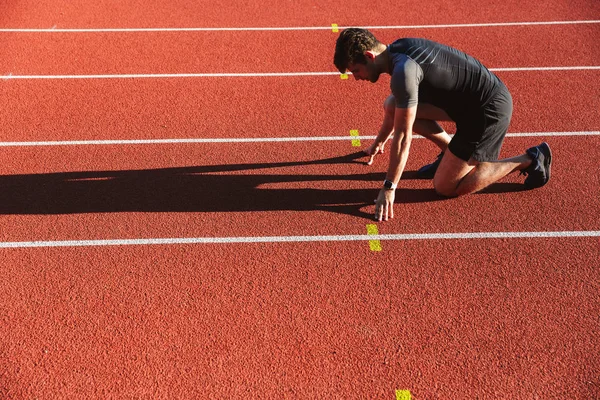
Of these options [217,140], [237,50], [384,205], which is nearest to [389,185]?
[384,205]

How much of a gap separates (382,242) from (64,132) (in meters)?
3.37

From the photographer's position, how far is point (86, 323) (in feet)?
13.5

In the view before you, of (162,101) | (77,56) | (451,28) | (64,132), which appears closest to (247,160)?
(162,101)

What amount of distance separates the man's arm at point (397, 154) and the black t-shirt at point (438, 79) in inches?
3.6

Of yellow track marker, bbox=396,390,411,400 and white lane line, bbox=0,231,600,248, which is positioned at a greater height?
white lane line, bbox=0,231,600,248

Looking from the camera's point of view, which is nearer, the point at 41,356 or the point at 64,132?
the point at 41,356

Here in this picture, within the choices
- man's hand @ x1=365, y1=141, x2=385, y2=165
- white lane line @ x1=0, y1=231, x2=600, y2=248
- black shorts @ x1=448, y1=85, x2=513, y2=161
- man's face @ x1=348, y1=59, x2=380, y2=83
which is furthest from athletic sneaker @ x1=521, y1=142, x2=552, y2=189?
man's face @ x1=348, y1=59, x2=380, y2=83

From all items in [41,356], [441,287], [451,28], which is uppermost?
[451,28]

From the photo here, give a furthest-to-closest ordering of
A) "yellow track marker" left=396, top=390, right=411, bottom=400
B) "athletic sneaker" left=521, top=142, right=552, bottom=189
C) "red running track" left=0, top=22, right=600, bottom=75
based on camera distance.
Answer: "red running track" left=0, top=22, right=600, bottom=75 < "athletic sneaker" left=521, top=142, right=552, bottom=189 < "yellow track marker" left=396, top=390, right=411, bottom=400

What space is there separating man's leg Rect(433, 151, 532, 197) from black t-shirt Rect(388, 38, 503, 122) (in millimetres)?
371

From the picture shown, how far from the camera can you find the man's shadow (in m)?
5.15

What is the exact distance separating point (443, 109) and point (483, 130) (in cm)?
37

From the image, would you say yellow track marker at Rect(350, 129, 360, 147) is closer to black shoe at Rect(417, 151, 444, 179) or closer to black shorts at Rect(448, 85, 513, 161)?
black shoe at Rect(417, 151, 444, 179)

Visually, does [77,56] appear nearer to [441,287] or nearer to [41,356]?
[41,356]
